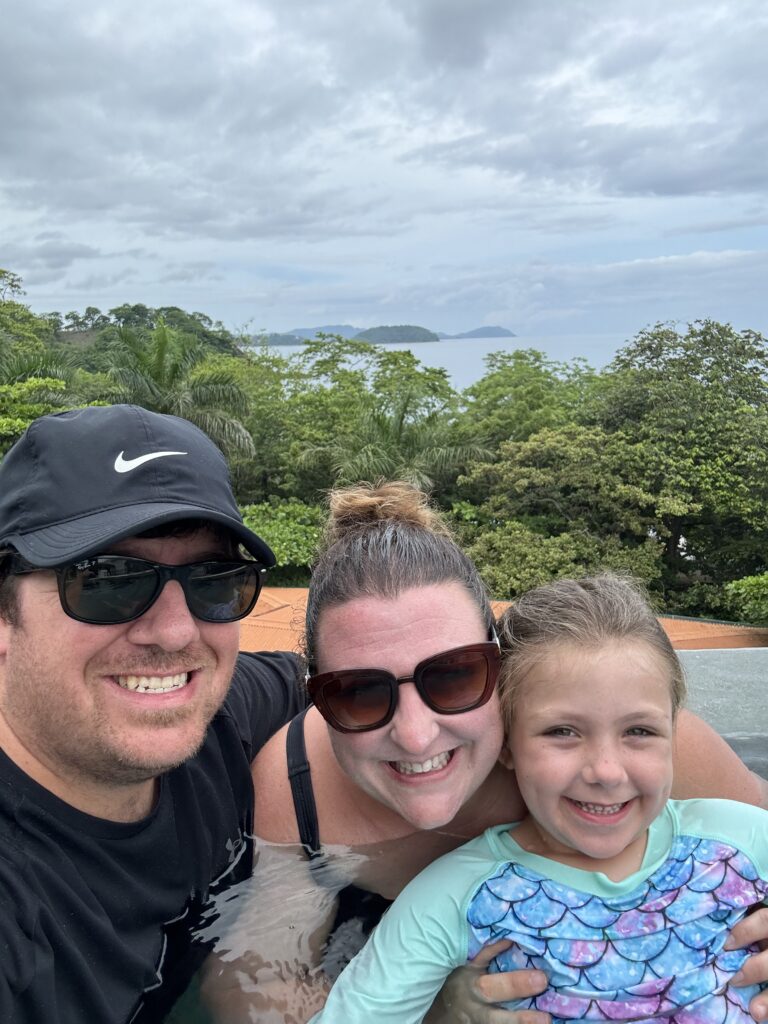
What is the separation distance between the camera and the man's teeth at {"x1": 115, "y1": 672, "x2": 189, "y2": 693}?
5.60 feet

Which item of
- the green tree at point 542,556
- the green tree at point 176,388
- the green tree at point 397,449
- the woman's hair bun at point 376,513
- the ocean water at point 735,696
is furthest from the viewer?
the green tree at point 176,388

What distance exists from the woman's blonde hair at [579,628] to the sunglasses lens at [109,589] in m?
0.87

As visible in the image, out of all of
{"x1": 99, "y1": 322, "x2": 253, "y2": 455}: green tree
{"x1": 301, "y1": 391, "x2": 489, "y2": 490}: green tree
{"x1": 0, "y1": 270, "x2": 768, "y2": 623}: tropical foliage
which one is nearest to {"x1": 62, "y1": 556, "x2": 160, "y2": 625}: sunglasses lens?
{"x1": 0, "y1": 270, "x2": 768, "y2": 623}: tropical foliage

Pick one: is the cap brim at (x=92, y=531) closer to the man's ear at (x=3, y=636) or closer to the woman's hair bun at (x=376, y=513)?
the man's ear at (x=3, y=636)

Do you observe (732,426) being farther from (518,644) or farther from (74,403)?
(518,644)

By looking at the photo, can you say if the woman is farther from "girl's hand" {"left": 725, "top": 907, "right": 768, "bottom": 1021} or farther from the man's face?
the man's face

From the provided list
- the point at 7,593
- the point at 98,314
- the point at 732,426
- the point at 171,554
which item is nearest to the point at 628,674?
the point at 171,554

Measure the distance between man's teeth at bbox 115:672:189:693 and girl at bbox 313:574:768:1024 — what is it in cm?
75

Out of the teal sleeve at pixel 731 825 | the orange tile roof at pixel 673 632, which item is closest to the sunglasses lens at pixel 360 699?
the teal sleeve at pixel 731 825

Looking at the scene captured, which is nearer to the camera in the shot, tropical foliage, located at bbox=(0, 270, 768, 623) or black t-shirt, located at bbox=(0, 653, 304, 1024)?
black t-shirt, located at bbox=(0, 653, 304, 1024)

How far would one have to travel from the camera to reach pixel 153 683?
1.73m

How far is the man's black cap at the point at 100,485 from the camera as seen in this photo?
5.28ft

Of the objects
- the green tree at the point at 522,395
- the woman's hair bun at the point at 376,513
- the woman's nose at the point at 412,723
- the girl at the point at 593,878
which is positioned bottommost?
the girl at the point at 593,878

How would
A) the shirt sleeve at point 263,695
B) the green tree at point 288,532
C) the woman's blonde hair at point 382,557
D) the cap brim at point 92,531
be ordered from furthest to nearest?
the green tree at point 288,532 → the shirt sleeve at point 263,695 → the woman's blonde hair at point 382,557 → the cap brim at point 92,531
